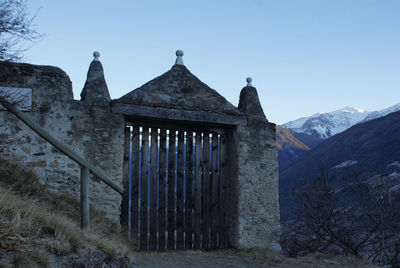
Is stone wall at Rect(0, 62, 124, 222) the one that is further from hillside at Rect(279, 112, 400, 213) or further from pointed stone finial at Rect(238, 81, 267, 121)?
hillside at Rect(279, 112, 400, 213)

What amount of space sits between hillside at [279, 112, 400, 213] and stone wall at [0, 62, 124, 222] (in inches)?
1006

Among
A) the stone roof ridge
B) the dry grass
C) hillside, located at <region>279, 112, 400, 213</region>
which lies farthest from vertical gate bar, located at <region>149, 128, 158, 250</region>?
hillside, located at <region>279, 112, 400, 213</region>

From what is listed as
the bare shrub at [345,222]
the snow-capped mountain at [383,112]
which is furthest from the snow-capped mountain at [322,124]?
the bare shrub at [345,222]

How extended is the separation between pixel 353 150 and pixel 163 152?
35.6m

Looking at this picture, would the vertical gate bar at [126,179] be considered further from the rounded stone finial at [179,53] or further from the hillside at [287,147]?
the hillside at [287,147]

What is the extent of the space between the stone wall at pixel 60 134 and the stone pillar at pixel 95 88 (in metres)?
0.10

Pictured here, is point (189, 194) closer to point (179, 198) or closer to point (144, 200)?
point (179, 198)

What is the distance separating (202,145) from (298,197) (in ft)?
6.76

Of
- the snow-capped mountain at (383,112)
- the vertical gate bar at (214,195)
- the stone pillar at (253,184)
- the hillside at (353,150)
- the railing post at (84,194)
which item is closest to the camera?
the railing post at (84,194)

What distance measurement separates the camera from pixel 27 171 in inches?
235

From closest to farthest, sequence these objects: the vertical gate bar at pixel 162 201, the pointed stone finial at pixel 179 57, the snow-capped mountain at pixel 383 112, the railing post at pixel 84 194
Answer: the railing post at pixel 84 194, the vertical gate bar at pixel 162 201, the pointed stone finial at pixel 179 57, the snow-capped mountain at pixel 383 112

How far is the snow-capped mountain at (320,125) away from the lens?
6638cm

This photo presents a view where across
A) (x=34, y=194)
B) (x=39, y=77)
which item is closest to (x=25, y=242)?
(x=34, y=194)

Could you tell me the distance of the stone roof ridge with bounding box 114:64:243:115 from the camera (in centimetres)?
693
